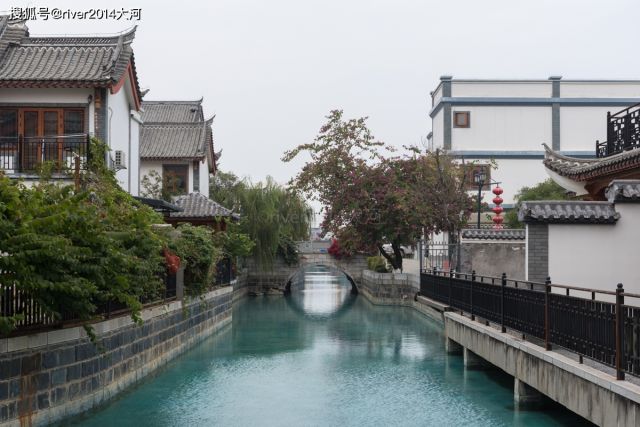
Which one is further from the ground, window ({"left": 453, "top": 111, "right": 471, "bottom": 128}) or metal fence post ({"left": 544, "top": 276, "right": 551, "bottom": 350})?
window ({"left": 453, "top": 111, "right": 471, "bottom": 128})

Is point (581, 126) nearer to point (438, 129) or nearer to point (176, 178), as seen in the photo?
point (438, 129)

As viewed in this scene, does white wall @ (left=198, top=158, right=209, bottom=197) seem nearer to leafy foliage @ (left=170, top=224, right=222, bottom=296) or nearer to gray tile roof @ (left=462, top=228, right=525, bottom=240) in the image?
leafy foliage @ (left=170, top=224, right=222, bottom=296)

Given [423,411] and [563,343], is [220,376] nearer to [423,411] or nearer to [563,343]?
[423,411]

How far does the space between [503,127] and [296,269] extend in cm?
1350

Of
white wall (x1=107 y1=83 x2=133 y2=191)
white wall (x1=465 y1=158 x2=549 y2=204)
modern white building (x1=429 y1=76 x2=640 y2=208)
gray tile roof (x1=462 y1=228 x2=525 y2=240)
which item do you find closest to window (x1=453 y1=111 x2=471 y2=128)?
modern white building (x1=429 y1=76 x2=640 y2=208)

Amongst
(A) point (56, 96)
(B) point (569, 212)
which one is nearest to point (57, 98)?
(A) point (56, 96)

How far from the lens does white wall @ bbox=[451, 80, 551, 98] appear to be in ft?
141

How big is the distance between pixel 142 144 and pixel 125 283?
24.0m

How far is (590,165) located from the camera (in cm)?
1536

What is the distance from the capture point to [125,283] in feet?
34.3

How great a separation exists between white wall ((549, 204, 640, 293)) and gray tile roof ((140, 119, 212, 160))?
871 inches

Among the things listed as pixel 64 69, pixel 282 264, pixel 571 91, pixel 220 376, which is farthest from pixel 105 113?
pixel 571 91

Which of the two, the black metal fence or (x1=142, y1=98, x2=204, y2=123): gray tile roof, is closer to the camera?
the black metal fence

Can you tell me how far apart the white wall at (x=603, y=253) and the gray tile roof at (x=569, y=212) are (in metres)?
0.12
